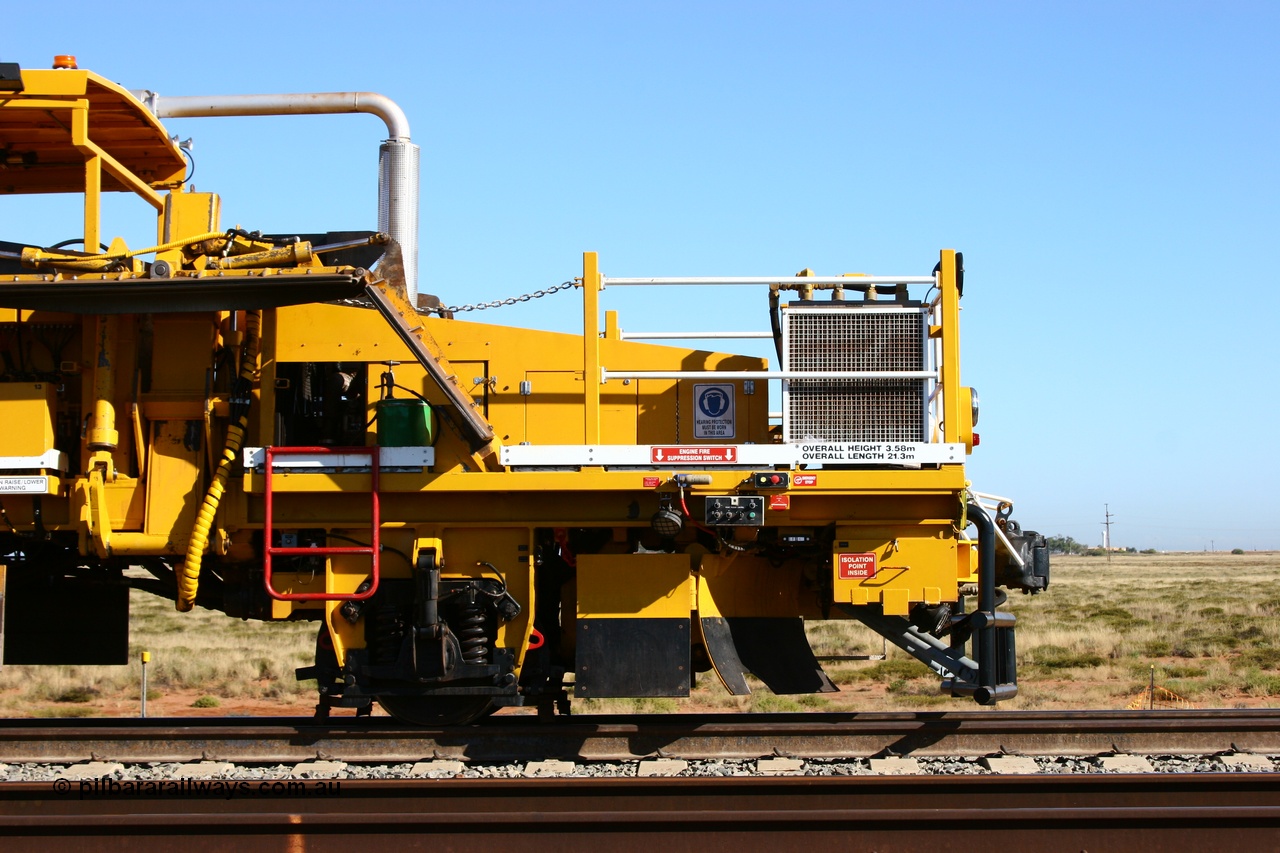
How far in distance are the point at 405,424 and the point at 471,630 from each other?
144 centimetres

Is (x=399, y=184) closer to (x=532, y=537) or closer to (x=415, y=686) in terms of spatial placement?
(x=532, y=537)

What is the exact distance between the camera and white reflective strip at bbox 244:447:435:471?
7.41 meters

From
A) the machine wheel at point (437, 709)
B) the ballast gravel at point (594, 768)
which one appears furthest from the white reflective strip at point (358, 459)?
the ballast gravel at point (594, 768)

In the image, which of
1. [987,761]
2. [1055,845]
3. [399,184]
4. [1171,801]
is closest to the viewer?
[1055,845]

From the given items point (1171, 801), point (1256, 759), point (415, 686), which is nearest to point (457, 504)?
point (415, 686)

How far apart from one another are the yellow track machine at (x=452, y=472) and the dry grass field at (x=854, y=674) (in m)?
3.10

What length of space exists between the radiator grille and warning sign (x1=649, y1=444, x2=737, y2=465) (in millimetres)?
473

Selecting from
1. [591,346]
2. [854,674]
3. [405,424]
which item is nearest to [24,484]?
[405,424]

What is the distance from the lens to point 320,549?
7.41m

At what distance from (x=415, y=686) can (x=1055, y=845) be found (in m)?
4.04

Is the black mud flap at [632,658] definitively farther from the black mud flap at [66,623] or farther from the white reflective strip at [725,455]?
the black mud flap at [66,623]

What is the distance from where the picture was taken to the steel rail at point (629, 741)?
7449 millimetres

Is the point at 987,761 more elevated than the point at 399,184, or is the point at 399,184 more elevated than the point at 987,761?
the point at 399,184

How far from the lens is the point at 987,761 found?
7.32 metres
